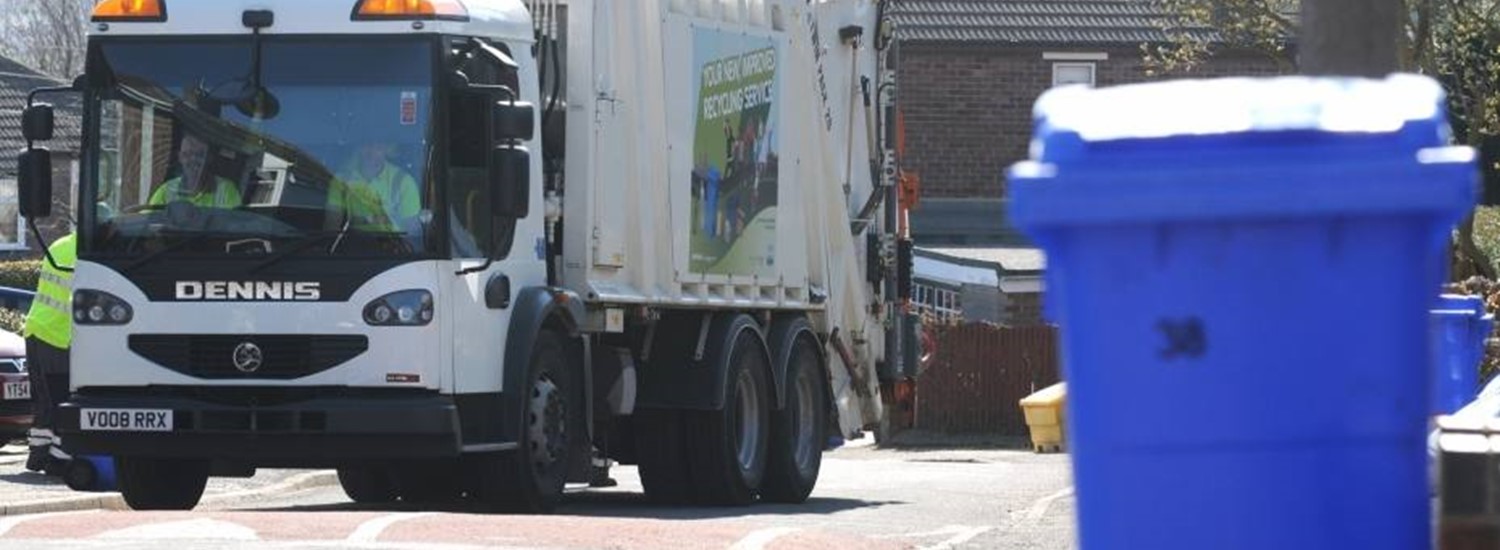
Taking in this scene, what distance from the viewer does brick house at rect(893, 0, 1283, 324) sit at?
115 ft

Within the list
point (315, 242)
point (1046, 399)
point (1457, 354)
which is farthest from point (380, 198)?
point (1046, 399)

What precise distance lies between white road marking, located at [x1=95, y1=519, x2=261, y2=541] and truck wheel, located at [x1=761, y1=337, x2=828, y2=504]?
4787 millimetres

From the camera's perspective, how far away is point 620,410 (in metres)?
13.2

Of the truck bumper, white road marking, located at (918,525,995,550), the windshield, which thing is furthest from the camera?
the windshield

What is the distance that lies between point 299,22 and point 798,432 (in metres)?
4.19

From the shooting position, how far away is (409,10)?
11.8m

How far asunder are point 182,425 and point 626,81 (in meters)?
2.60

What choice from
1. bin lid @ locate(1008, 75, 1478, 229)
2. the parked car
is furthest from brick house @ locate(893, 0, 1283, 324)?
bin lid @ locate(1008, 75, 1478, 229)

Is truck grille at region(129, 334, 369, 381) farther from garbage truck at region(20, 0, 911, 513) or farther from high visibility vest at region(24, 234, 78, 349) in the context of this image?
high visibility vest at region(24, 234, 78, 349)

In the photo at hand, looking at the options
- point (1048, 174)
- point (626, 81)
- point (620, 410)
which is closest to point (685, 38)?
point (626, 81)

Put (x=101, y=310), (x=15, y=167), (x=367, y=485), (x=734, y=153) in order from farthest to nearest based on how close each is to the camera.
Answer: (x=15, y=167), (x=367, y=485), (x=734, y=153), (x=101, y=310)

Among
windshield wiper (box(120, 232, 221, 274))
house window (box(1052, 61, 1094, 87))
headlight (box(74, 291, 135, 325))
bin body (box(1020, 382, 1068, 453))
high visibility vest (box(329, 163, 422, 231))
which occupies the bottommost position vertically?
bin body (box(1020, 382, 1068, 453))

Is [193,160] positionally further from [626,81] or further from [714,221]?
[714,221]

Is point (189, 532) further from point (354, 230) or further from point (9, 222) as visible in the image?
point (9, 222)
